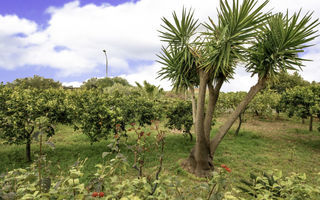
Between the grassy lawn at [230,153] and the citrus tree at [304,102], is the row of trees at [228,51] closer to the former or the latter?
the grassy lawn at [230,153]

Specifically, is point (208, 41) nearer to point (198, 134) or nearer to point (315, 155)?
point (198, 134)

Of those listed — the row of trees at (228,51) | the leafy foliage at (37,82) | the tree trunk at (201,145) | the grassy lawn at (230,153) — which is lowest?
the grassy lawn at (230,153)

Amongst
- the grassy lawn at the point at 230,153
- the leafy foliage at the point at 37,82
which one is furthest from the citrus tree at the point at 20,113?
the leafy foliage at the point at 37,82

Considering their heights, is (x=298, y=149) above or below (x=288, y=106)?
below

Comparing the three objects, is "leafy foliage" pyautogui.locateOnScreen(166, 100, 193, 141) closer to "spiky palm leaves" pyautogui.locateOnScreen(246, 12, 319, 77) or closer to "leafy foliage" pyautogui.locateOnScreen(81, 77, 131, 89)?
"spiky palm leaves" pyautogui.locateOnScreen(246, 12, 319, 77)

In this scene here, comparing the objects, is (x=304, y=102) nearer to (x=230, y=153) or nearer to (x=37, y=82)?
(x=230, y=153)

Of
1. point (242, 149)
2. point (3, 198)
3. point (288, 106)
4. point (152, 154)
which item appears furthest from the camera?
point (288, 106)

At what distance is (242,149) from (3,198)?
1034 centimetres

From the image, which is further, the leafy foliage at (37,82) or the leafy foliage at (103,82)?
the leafy foliage at (103,82)

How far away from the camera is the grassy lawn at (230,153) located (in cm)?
751

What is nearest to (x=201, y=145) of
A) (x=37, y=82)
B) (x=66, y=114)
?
(x=66, y=114)

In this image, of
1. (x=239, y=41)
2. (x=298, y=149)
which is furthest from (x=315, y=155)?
(x=239, y=41)

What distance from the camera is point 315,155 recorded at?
→ 9727mm

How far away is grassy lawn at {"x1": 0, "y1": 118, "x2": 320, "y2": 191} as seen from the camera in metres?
7.51
